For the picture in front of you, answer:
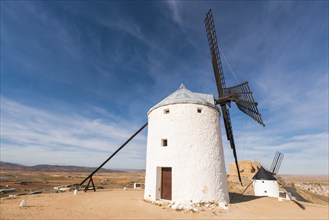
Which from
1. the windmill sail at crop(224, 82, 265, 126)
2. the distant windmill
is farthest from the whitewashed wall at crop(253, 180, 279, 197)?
the windmill sail at crop(224, 82, 265, 126)

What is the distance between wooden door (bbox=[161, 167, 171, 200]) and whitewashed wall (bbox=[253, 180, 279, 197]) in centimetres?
1509

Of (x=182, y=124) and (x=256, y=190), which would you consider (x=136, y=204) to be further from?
(x=256, y=190)

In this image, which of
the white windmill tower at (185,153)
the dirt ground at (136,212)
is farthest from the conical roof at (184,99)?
the dirt ground at (136,212)

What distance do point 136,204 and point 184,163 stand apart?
3942mm

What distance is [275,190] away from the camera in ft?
67.5

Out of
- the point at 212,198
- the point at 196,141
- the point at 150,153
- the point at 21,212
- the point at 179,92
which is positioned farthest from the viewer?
the point at 179,92

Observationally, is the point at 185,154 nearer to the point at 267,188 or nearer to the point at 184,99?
the point at 184,99

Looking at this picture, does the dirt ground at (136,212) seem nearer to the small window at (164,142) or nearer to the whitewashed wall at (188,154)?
the whitewashed wall at (188,154)

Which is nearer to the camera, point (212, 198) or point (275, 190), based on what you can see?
point (212, 198)

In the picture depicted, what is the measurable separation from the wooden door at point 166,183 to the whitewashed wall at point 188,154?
281mm

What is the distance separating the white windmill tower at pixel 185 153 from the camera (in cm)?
1098

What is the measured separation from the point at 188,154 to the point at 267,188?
50.4 ft

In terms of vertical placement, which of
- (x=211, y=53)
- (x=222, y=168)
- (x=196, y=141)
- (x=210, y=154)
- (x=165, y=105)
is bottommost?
(x=222, y=168)

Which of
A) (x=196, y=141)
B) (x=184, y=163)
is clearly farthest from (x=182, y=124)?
(x=184, y=163)
